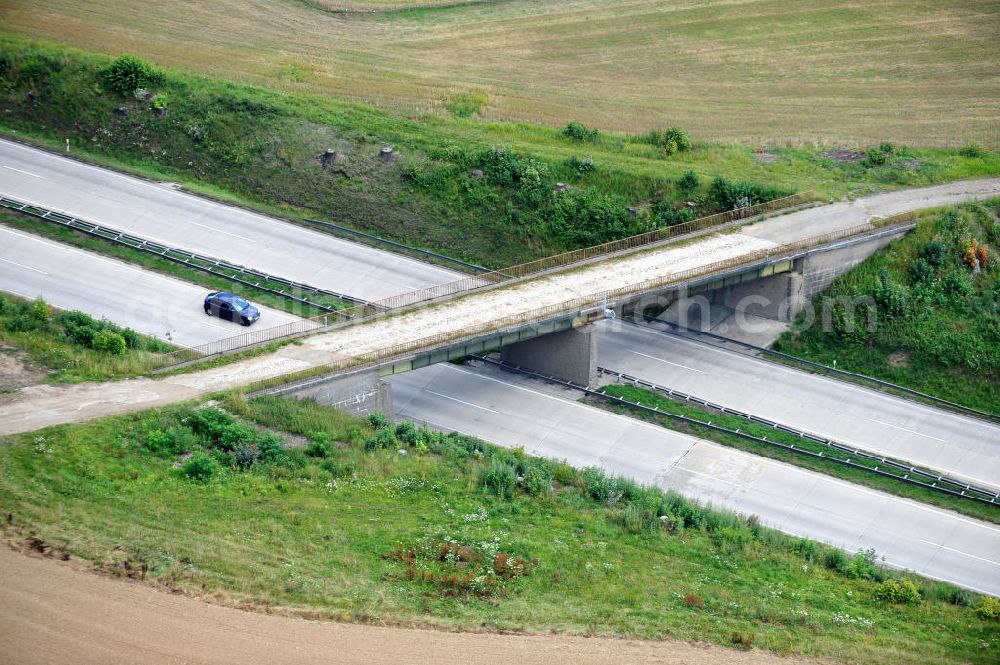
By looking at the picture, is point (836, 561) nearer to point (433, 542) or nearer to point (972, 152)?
point (433, 542)

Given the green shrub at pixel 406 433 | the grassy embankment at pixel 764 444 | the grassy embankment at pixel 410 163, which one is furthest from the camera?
the grassy embankment at pixel 410 163

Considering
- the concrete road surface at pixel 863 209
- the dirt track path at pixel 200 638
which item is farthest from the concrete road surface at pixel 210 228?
the dirt track path at pixel 200 638

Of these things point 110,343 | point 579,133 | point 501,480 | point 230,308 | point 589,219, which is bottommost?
point 501,480

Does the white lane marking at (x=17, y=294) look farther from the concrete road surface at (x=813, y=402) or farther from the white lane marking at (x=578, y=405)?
the concrete road surface at (x=813, y=402)

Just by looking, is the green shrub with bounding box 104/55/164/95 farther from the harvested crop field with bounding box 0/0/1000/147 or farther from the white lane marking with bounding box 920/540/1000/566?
the white lane marking with bounding box 920/540/1000/566

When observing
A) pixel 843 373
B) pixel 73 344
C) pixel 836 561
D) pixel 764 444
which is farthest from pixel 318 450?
pixel 843 373

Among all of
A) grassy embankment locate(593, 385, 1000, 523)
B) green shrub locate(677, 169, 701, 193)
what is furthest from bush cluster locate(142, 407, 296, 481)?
green shrub locate(677, 169, 701, 193)
